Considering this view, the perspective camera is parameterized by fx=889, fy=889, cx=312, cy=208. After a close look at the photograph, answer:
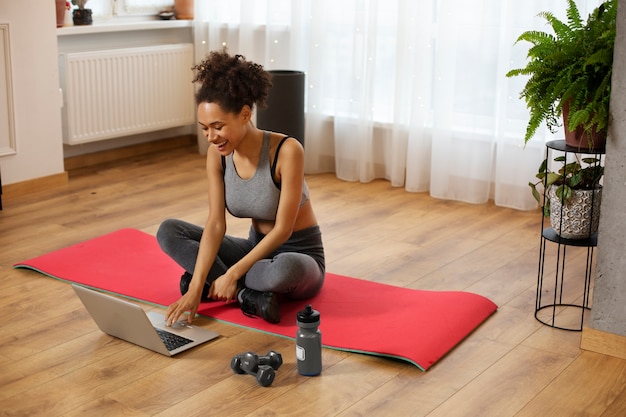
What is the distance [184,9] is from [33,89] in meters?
1.24

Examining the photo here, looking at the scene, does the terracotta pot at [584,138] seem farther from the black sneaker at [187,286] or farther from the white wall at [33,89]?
the white wall at [33,89]

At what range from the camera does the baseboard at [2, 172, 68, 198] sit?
418 cm

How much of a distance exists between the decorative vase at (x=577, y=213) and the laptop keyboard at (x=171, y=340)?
1.15 meters

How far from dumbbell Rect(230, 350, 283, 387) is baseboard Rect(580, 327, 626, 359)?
2.90 feet

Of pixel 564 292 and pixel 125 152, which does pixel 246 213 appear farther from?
pixel 125 152

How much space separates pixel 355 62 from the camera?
4.47m

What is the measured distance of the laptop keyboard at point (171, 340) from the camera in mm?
2539

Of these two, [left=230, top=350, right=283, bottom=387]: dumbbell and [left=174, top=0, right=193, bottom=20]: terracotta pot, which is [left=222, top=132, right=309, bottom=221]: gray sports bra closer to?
[left=230, top=350, right=283, bottom=387]: dumbbell

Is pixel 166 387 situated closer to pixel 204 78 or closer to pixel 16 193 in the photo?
pixel 204 78

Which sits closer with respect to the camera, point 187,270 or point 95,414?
point 95,414

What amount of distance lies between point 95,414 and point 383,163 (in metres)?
2.69

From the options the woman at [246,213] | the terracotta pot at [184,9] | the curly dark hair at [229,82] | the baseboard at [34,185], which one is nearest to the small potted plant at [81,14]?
the terracotta pot at [184,9]

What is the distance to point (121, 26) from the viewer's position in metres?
4.79

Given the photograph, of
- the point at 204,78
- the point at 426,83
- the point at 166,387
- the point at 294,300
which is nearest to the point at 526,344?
the point at 294,300
